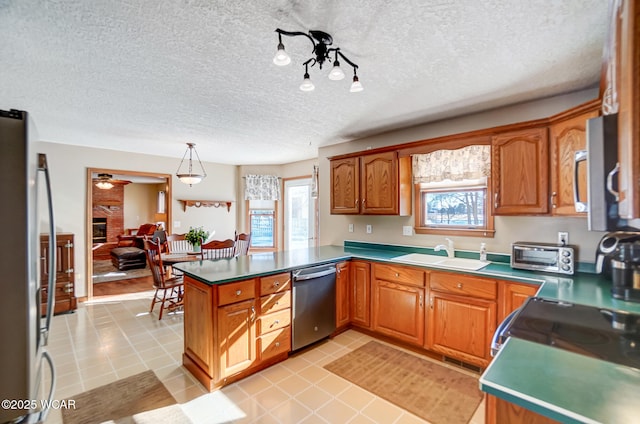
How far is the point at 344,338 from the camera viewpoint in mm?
3217

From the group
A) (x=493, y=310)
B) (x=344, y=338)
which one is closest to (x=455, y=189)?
(x=493, y=310)

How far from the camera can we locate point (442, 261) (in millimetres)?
2957

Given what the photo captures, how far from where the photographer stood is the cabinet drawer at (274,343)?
2.53m

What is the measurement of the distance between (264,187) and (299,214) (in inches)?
39.5

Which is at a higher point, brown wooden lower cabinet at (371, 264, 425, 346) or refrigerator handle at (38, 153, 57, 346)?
refrigerator handle at (38, 153, 57, 346)

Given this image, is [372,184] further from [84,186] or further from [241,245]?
[84,186]

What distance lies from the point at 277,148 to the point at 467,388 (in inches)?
156

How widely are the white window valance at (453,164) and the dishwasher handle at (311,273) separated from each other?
149 centimetres

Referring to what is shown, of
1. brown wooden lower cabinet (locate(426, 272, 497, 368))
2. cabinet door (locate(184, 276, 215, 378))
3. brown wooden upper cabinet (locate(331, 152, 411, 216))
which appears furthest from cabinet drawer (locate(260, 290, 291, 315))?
brown wooden upper cabinet (locate(331, 152, 411, 216))

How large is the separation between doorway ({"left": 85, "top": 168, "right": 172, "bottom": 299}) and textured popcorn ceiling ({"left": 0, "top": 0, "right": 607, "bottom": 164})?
12.5 ft

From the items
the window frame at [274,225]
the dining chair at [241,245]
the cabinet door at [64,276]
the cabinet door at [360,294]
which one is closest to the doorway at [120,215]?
the cabinet door at [64,276]

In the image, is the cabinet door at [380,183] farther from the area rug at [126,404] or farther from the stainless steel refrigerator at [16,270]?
the stainless steel refrigerator at [16,270]

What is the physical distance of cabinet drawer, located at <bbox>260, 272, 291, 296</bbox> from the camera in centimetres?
252

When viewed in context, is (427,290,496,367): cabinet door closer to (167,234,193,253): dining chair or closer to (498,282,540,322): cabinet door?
(498,282,540,322): cabinet door
